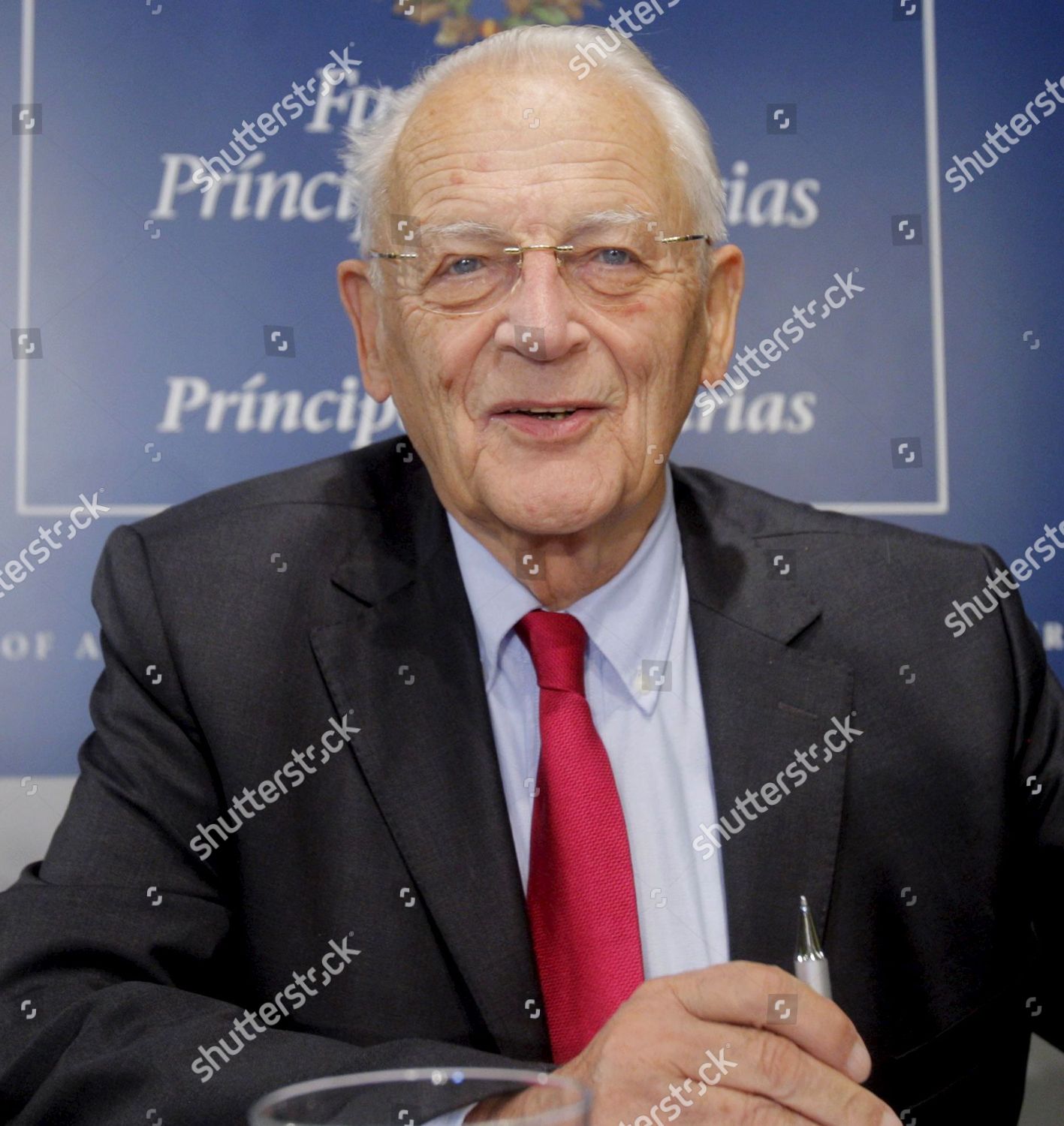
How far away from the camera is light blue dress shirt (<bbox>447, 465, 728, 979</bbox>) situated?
1.61 meters

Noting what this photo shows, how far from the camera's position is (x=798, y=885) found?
64.3 inches

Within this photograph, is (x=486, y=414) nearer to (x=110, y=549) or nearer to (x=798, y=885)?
(x=110, y=549)

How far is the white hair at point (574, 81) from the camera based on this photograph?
1760 mm

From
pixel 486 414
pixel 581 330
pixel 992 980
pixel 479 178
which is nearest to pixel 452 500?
pixel 486 414

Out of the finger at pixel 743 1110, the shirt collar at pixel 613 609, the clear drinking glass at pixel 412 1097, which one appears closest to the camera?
the clear drinking glass at pixel 412 1097

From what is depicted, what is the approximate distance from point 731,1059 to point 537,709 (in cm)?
63

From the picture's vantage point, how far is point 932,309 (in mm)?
2266

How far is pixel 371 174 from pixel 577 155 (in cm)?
32

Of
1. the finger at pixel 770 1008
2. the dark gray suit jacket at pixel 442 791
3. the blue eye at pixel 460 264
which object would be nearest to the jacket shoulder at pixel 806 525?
the dark gray suit jacket at pixel 442 791
